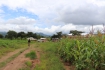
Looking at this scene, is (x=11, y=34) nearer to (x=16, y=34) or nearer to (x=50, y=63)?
(x=16, y=34)

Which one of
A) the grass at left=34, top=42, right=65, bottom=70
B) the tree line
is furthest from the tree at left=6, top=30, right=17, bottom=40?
the grass at left=34, top=42, right=65, bottom=70

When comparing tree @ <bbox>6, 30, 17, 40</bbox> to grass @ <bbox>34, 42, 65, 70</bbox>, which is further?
tree @ <bbox>6, 30, 17, 40</bbox>

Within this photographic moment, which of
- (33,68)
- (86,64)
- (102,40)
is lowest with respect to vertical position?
(33,68)

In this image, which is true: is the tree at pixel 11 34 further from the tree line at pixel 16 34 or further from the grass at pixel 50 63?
Result: the grass at pixel 50 63

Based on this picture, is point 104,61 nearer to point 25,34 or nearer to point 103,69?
point 103,69

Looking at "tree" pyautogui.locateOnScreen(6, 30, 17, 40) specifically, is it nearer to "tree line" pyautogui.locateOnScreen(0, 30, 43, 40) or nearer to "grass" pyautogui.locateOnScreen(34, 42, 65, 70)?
"tree line" pyautogui.locateOnScreen(0, 30, 43, 40)

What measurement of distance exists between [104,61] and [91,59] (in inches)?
17.0

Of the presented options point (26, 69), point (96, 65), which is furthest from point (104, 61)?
point (26, 69)

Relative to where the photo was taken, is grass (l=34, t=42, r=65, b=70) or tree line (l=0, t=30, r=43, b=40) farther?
tree line (l=0, t=30, r=43, b=40)

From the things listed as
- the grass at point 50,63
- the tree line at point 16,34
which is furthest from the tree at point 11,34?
the grass at point 50,63

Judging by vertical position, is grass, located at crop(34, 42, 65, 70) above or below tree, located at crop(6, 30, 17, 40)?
below

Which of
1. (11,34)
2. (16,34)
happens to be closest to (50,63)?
(11,34)

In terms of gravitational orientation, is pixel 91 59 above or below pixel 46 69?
above

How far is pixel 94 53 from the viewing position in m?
6.16
